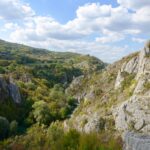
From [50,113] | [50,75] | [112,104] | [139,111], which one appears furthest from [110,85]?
[50,75]

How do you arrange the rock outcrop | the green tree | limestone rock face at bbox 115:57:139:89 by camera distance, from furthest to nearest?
the green tree
limestone rock face at bbox 115:57:139:89
the rock outcrop

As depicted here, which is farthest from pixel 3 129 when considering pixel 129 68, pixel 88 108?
pixel 129 68

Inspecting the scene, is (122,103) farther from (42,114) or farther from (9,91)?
(9,91)

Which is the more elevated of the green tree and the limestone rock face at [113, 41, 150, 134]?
the limestone rock face at [113, 41, 150, 134]

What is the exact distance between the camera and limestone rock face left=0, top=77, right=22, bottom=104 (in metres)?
104

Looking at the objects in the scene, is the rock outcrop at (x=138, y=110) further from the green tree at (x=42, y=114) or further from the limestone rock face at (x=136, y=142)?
the limestone rock face at (x=136, y=142)

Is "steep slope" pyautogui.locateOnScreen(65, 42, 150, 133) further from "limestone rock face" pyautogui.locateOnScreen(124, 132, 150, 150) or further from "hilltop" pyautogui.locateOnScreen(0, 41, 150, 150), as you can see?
"limestone rock face" pyautogui.locateOnScreen(124, 132, 150, 150)

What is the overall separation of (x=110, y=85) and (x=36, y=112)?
2255cm

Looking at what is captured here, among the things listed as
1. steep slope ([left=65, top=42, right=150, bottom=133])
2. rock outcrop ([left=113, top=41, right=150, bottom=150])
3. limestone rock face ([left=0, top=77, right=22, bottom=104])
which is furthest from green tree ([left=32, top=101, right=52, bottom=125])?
rock outcrop ([left=113, top=41, right=150, bottom=150])

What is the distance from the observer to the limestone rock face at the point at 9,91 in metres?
104

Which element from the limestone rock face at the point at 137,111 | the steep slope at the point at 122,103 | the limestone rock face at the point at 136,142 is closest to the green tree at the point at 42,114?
the steep slope at the point at 122,103

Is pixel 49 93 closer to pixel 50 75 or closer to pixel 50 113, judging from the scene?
pixel 50 113

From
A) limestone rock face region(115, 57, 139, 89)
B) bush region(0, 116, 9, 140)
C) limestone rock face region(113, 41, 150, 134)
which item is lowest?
bush region(0, 116, 9, 140)

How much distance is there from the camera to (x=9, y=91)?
351 ft
